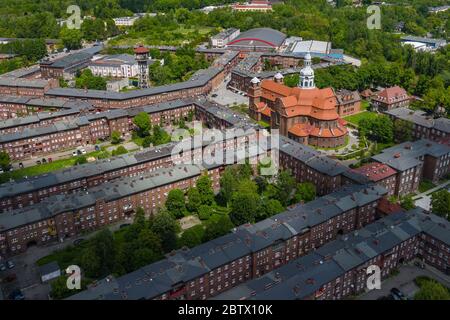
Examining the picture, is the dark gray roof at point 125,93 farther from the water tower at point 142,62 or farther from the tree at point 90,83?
the tree at point 90,83

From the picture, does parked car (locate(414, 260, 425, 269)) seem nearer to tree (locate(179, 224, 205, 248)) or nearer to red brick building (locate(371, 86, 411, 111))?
tree (locate(179, 224, 205, 248))

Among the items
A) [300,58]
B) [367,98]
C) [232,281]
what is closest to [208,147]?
[232,281]

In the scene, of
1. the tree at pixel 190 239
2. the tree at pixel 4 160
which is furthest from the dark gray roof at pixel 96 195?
the tree at pixel 4 160

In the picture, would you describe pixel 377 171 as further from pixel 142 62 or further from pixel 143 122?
pixel 142 62

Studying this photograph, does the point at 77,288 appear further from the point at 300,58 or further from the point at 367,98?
the point at 300,58

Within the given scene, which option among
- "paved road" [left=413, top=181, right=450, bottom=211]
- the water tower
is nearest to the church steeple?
"paved road" [left=413, top=181, right=450, bottom=211]

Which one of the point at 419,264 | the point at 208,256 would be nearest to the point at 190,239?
the point at 208,256
